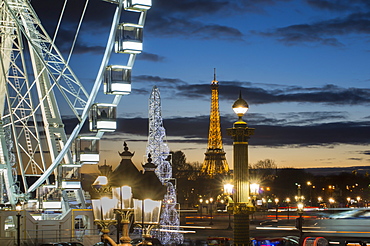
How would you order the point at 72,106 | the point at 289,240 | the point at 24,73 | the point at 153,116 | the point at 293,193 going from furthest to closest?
the point at 293,193
the point at 153,116
the point at 24,73
the point at 289,240
the point at 72,106


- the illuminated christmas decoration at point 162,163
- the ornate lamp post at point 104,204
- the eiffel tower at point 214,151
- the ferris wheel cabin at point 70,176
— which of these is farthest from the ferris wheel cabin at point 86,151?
the eiffel tower at point 214,151

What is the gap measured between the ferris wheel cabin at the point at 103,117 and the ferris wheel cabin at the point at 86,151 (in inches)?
119

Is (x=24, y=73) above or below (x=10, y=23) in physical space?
below

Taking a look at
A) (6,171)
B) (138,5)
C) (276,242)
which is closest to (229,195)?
(138,5)

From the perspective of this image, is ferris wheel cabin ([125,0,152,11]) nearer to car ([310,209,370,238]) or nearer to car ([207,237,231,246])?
car ([207,237,231,246])

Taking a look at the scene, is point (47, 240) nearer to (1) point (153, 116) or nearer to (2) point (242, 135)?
(1) point (153, 116)

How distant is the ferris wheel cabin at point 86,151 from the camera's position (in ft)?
105

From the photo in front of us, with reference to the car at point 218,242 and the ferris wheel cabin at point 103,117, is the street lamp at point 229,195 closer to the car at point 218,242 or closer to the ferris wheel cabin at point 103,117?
the ferris wheel cabin at point 103,117

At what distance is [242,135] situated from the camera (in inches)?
639

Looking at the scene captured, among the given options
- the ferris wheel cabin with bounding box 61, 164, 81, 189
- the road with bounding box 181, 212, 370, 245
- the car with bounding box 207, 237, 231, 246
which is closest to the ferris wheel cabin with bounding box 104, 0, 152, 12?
the ferris wheel cabin with bounding box 61, 164, 81, 189

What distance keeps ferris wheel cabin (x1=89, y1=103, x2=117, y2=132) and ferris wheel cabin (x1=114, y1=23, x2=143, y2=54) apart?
3.13 meters

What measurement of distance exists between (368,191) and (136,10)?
448 ft

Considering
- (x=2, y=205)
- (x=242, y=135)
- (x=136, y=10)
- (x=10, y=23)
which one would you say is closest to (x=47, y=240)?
(x=2, y=205)

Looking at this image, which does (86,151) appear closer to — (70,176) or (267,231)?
(70,176)
